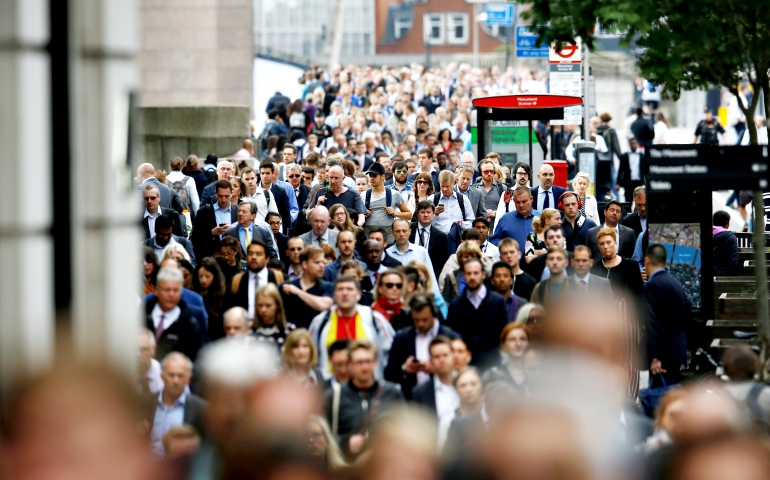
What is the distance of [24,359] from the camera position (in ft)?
20.0

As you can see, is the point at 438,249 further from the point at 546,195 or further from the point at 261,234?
the point at 546,195

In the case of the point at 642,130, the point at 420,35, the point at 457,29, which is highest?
the point at 457,29

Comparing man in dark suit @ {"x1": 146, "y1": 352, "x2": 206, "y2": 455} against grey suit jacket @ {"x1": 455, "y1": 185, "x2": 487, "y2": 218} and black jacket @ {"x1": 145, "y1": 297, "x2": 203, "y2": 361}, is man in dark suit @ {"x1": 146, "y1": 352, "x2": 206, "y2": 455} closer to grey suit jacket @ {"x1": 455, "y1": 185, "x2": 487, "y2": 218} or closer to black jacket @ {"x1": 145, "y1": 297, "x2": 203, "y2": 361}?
black jacket @ {"x1": 145, "y1": 297, "x2": 203, "y2": 361}

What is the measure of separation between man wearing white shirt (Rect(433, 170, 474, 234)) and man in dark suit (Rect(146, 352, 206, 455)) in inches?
276

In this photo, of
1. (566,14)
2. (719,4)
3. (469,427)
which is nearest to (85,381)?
(469,427)

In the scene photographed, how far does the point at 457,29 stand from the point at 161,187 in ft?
317

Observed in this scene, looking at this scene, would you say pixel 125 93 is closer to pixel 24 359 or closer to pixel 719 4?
pixel 24 359

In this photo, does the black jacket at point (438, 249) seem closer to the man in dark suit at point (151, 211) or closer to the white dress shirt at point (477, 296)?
the man in dark suit at point (151, 211)

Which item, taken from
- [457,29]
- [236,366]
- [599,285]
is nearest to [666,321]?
[599,285]

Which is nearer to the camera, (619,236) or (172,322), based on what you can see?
(172,322)

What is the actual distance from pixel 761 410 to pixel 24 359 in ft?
14.9

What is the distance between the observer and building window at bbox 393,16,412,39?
111 meters

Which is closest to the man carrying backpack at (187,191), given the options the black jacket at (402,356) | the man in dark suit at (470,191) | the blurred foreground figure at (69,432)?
the man in dark suit at (470,191)

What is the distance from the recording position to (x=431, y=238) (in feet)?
48.4
